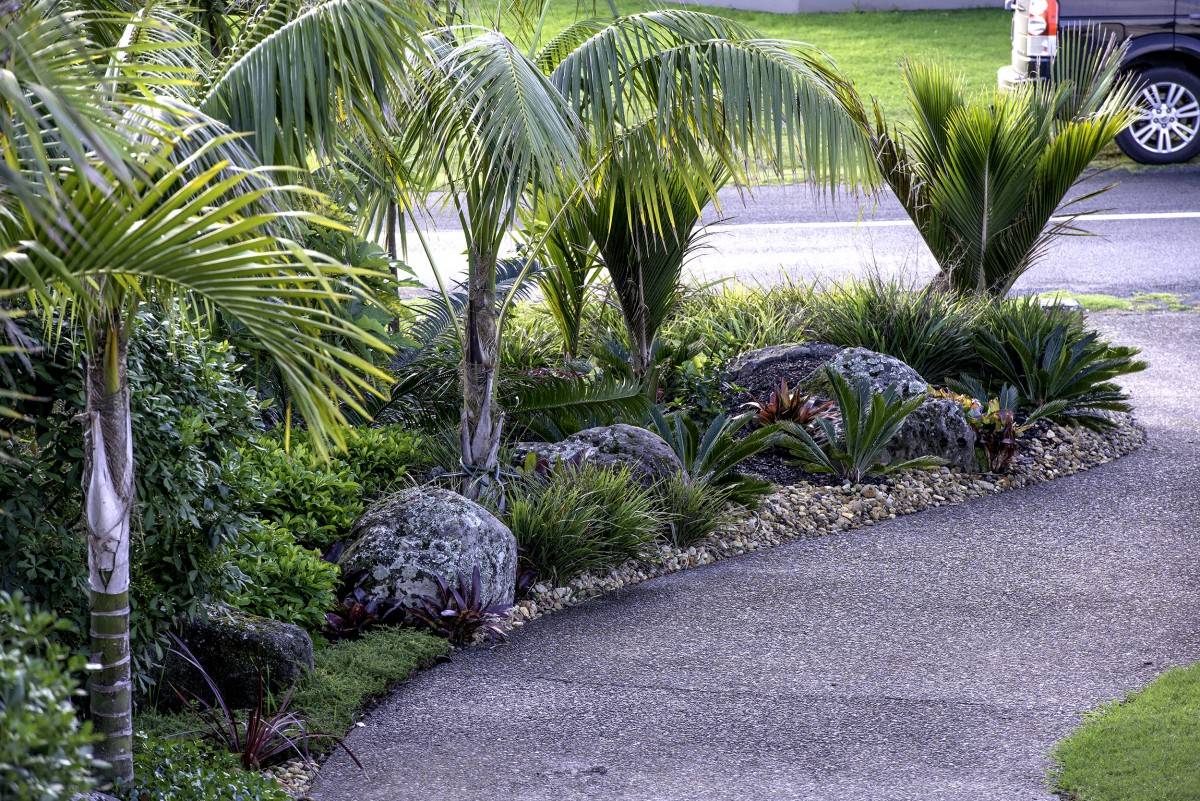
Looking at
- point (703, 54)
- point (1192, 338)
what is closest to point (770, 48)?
point (703, 54)

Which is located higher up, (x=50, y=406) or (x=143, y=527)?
(x=50, y=406)

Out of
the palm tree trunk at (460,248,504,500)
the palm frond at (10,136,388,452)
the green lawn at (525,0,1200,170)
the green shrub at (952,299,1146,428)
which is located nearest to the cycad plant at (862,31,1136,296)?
the green shrub at (952,299,1146,428)

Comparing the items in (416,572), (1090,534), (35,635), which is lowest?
(1090,534)

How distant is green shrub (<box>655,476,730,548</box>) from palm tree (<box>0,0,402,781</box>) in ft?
9.34

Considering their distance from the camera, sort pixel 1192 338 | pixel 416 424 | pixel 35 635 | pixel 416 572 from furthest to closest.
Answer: pixel 1192 338
pixel 416 424
pixel 416 572
pixel 35 635

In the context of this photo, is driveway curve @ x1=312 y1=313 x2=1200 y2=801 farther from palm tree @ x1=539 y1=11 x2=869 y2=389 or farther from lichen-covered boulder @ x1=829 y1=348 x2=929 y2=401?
Answer: palm tree @ x1=539 y1=11 x2=869 y2=389

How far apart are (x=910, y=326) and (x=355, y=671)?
17.0ft

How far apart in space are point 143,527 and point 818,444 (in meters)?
4.63

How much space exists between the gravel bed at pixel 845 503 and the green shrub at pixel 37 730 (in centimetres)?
343

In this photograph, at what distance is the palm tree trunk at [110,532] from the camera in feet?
12.8

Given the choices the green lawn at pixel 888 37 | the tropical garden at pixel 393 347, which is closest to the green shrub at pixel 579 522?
the tropical garden at pixel 393 347

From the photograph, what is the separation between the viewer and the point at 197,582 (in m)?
4.87

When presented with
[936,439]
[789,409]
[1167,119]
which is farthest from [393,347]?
Answer: [1167,119]

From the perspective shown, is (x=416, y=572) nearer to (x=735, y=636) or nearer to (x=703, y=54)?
(x=735, y=636)
